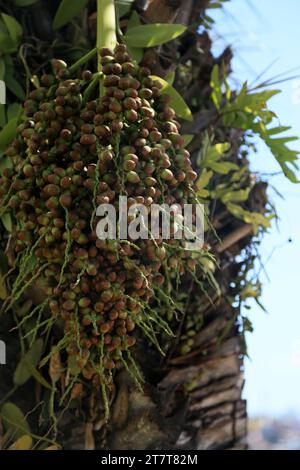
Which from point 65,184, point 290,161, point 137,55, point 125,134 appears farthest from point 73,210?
point 290,161

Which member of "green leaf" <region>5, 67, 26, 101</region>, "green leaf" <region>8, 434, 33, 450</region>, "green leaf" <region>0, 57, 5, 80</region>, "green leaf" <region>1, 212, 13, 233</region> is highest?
"green leaf" <region>0, 57, 5, 80</region>

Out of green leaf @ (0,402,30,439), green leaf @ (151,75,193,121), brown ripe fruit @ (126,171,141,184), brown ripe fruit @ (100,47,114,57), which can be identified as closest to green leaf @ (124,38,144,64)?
green leaf @ (151,75,193,121)

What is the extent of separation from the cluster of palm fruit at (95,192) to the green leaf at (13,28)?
1.19 feet

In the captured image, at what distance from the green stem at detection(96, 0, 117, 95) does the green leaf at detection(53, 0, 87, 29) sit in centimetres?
15

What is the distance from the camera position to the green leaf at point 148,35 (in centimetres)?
145

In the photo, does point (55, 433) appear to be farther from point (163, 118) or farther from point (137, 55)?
point (137, 55)

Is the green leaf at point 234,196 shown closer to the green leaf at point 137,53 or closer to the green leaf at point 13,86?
the green leaf at point 137,53

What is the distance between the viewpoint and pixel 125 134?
46.5 inches

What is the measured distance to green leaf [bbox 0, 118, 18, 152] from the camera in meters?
1.38

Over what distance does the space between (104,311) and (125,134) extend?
0.28 m

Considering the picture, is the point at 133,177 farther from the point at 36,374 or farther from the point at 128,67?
the point at 36,374

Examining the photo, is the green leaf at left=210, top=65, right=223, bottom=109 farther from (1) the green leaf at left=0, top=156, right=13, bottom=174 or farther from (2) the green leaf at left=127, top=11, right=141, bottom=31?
(1) the green leaf at left=0, top=156, right=13, bottom=174

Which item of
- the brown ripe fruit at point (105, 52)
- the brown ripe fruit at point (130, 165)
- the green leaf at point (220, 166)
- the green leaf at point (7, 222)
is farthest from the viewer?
the green leaf at point (220, 166)

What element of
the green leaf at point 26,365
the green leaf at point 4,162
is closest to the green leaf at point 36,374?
the green leaf at point 26,365
